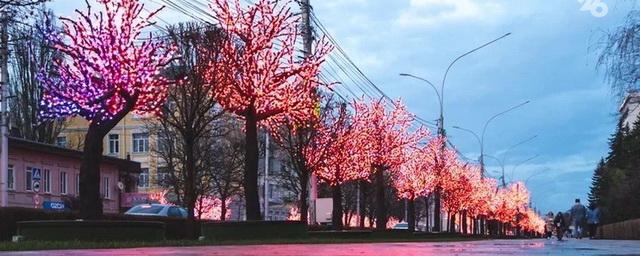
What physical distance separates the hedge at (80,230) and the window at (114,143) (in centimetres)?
8256

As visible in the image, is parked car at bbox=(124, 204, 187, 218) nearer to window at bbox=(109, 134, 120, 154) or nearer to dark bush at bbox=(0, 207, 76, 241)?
dark bush at bbox=(0, 207, 76, 241)

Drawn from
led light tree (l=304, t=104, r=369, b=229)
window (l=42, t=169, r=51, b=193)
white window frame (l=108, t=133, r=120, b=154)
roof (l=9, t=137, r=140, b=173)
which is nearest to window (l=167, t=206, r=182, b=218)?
led light tree (l=304, t=104, r=369, b=229)

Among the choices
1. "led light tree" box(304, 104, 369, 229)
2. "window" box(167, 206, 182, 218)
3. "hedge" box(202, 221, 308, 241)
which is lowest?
"window" box(167, 206, 182, 218)

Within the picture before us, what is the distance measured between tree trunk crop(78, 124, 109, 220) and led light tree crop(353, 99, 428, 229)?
64.5ft

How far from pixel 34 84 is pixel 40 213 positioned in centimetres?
2864

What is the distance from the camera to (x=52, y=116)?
21.2m

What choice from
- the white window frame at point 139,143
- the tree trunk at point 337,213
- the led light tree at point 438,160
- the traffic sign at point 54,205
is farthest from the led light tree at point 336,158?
the white window frame at point 139,143

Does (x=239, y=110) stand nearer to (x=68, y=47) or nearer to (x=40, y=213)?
(x=68, y=47)

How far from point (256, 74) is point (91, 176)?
553 centimetres

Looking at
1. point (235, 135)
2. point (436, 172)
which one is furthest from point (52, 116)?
point (235, 135)

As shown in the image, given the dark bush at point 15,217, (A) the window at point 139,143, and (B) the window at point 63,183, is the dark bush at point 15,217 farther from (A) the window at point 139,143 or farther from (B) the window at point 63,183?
(A) the window at point 139,143

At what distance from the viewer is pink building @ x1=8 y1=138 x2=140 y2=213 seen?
51.1 meters

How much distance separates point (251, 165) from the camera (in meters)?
24.2

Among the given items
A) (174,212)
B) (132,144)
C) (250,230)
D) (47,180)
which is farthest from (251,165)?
(132,144)
